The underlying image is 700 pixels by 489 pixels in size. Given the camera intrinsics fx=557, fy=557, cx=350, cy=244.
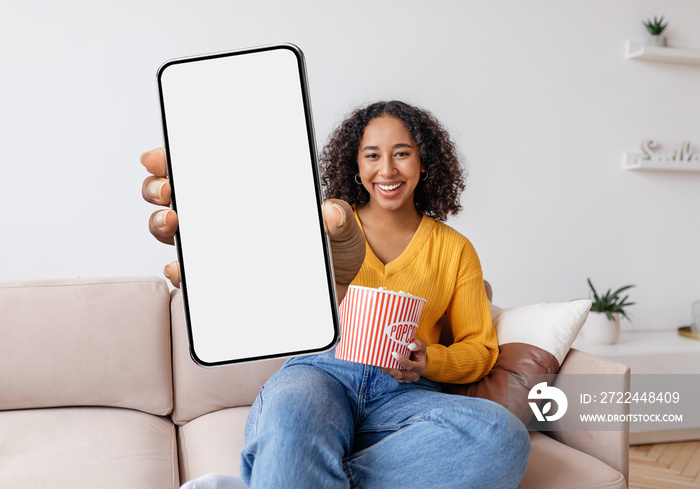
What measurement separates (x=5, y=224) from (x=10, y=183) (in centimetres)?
13

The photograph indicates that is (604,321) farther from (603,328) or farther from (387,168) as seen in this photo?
(387,168)

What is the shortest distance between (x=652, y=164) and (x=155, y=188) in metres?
2.30

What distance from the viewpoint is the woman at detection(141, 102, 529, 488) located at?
894mm

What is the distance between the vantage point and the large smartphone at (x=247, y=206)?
0.57 m

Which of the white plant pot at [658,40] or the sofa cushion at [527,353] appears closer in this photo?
the sofa cushion at [527,353]

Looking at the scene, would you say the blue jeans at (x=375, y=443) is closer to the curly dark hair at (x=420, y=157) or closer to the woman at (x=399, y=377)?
the woman at (x=399, y=377)

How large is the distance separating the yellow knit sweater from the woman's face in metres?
0.11

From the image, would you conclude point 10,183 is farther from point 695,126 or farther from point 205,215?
point 695,126

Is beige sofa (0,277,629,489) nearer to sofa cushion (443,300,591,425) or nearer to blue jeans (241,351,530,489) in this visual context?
sofa cushion (443,300,591,425)

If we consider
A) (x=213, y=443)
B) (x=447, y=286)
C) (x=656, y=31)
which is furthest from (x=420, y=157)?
(x=656, y=31)

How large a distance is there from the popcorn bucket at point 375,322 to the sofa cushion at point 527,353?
1.25ft

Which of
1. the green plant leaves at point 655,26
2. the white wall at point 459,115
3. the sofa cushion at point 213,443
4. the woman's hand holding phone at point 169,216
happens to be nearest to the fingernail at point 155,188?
the woman's hand holding phone at point 169,216

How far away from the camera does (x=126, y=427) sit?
1267 mm

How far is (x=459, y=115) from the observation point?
2.19 metres
